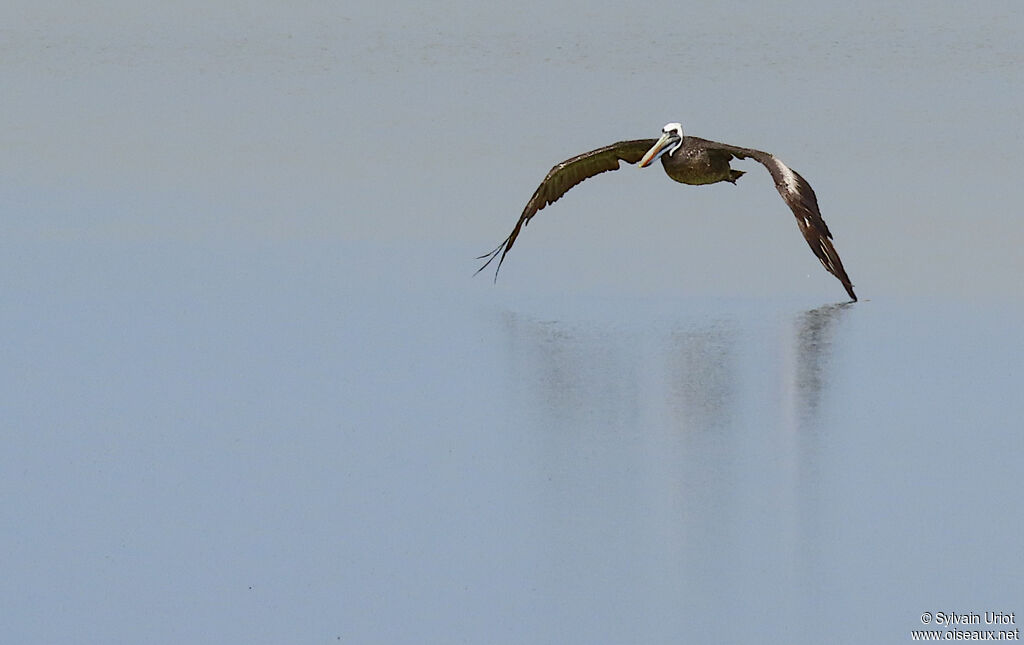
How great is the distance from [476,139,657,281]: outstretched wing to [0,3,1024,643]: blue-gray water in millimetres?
389

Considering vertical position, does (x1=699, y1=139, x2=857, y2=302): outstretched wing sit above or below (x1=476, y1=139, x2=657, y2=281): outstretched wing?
below

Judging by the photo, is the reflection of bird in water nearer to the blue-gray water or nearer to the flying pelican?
the blue-gray water

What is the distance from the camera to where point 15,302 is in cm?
1160

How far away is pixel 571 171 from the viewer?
13.0 metres

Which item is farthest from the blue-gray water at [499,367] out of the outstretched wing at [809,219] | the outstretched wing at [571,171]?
the outstretched wing at [571,171]

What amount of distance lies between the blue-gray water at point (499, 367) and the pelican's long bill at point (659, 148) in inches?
29.2

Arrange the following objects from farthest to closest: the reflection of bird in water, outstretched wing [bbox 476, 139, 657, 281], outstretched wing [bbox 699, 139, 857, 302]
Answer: outstretched wing [bbox 476, 139, 657, 281] → outstretched wing [bbox 699, 139, 857, 302] → the reflection of bird in water

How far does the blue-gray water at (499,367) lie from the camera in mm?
6586

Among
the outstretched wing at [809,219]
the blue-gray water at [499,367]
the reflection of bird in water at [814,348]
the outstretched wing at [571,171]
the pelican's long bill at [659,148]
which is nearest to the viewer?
the blue-gray water at [499,367]

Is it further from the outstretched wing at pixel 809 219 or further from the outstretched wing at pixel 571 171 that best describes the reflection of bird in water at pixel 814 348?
the outstretched wing at pixel 571 171

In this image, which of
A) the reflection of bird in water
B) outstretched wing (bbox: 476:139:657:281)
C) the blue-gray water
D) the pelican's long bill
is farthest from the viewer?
outstretched wing (bbox: 476:139:657:281)

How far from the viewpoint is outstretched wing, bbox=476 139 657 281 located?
12.8m

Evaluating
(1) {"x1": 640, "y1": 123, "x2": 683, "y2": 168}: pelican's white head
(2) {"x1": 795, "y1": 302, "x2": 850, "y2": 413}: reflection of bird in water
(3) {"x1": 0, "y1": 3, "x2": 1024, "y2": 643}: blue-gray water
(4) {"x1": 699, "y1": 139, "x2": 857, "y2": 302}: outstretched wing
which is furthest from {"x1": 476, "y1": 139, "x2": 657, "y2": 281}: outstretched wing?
(2) {"x1": 795, "y1": 302, "x2": 850, "y2": 413}: reflection of bird in water

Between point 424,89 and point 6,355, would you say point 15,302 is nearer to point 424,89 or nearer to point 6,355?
point 6,355
